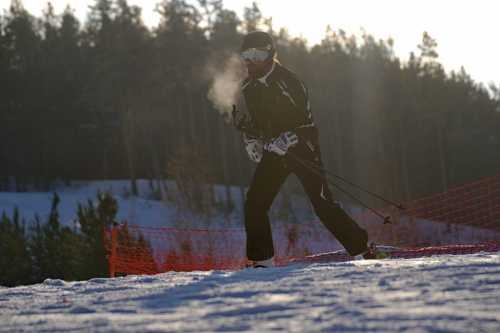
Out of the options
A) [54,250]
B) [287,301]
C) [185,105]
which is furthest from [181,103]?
[287,301]

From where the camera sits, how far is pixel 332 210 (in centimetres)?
664

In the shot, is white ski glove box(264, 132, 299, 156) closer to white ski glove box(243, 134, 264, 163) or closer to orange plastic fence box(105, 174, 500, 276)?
white ski glove box(243, 134, 264, 163)

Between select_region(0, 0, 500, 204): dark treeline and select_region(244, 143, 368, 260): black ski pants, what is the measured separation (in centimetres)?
3700

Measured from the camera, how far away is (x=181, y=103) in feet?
169

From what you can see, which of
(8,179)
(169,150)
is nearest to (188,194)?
(169,150)

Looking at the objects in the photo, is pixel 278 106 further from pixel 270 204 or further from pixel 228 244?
pixel 228 244

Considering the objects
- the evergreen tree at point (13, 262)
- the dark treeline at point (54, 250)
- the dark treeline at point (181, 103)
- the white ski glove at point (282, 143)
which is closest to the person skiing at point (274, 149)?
the white ski glove at point (282, 143)

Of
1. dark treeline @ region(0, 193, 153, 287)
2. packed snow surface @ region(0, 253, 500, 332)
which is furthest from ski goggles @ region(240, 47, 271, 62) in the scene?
dark treeline @ region(0, 193, 153, 287)

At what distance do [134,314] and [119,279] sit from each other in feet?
6.14

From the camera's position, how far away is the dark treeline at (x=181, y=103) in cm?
4753

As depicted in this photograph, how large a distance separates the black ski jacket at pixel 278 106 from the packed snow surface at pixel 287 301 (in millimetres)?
1697

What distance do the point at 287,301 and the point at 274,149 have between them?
9.71 feet

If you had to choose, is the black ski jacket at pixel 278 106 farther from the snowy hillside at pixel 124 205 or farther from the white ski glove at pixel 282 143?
the snowy hillside at pixel 124 205

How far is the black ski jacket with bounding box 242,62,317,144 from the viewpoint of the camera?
671 cm
